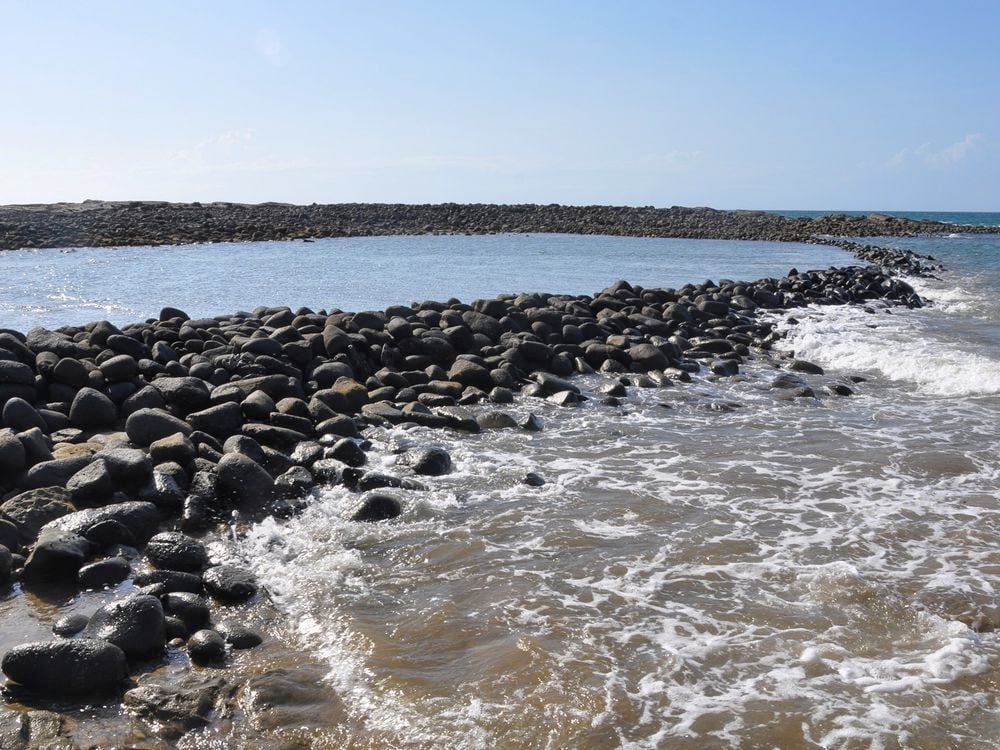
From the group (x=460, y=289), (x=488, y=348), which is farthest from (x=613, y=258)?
(x=488, y=348)

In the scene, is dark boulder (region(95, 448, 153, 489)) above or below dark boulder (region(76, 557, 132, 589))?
above

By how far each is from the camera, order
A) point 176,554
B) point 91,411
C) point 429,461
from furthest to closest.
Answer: point 91,411 → point 429,461 → point 176,554

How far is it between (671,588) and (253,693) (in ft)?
9.05

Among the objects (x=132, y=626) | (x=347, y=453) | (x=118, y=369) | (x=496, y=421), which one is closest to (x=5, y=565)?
(x=132, y=626)

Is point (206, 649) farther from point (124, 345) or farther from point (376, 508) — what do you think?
point (124, 345)

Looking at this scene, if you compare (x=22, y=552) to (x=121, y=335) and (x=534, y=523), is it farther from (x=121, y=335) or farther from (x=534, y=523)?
(x=121, y=335)

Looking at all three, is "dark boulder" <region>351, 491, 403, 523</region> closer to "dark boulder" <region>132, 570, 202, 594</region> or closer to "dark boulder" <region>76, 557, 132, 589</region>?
"dark boulder" <region>132, 570, 202, 594</region>

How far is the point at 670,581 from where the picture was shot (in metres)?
5.46

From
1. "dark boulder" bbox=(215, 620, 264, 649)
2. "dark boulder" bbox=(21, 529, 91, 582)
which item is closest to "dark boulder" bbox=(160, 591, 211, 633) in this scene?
"dark boulder" bbox=(215, 620, 264, 649)

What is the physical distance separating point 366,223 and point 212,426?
155 ft

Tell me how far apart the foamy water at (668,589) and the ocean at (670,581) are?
0.06 ft

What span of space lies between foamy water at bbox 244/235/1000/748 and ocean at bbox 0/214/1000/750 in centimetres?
2

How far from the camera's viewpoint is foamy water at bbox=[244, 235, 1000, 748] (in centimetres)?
405

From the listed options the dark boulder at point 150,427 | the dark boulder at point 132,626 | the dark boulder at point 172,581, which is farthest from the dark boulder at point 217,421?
the dark boulder at point 132,626
